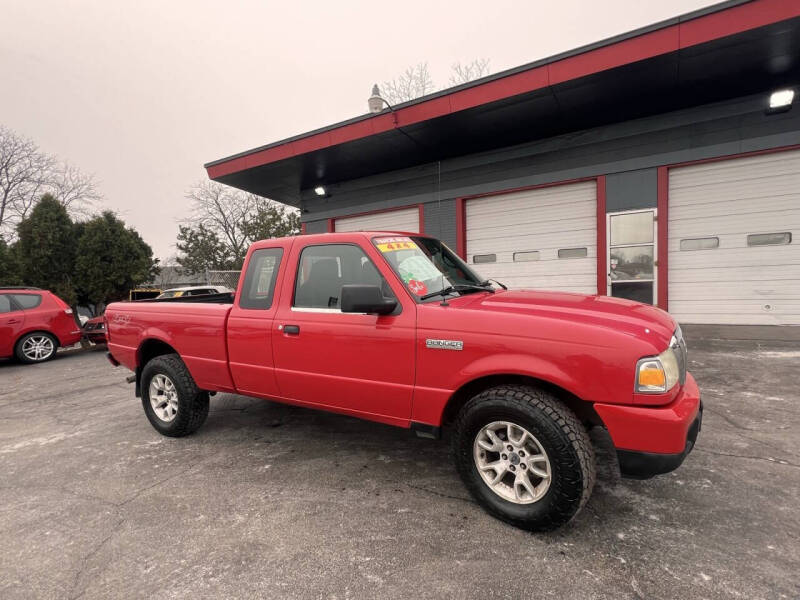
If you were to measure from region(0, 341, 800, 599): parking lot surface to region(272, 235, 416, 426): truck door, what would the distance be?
2.13 feet

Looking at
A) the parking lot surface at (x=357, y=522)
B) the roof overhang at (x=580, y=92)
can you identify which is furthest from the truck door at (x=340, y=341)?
the roof overhang at (x=580, y=92)

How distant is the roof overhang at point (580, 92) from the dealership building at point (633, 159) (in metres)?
0.03

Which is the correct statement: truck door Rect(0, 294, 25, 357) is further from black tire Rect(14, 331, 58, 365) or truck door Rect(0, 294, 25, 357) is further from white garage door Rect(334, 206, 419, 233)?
white garage door Rect(334, 206, 419, 233)

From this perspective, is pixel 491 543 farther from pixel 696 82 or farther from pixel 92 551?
pixel 696 82

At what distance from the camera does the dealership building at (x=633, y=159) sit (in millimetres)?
6117

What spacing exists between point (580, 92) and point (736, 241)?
160 inches

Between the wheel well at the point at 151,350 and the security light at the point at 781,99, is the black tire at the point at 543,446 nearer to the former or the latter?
the wheel well at the point at 151,350

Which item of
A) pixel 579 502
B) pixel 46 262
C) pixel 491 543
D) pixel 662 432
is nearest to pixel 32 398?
pixel 491 543

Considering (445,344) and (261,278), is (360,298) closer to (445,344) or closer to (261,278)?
(445,344)

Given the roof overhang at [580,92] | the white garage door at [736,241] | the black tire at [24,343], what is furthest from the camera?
the black tire at [24,343]

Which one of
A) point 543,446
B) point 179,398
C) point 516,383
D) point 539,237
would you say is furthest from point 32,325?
point 539,237

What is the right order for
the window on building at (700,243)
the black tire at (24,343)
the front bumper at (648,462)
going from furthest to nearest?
the black tire at (24,343)
the window on building at (700,243)
the front bumper at (648,462)

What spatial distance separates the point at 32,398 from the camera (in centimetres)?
585

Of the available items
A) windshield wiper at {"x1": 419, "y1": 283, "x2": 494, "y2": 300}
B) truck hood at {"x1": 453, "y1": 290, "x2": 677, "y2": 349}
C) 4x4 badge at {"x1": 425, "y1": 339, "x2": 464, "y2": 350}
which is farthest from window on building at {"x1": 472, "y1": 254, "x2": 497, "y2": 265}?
4x4 badge at {"x1": 425, "y1": 339, "x2": 464, "y2": 350}
